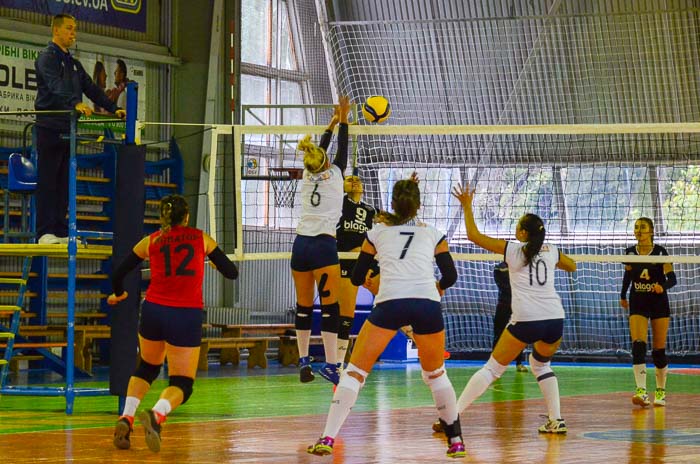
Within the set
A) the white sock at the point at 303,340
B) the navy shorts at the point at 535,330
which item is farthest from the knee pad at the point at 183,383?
the white sock at the point at 303,340

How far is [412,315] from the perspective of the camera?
718 centimetres

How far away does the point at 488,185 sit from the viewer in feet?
74.4

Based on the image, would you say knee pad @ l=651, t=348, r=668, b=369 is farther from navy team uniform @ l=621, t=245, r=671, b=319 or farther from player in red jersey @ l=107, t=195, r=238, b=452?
player in red jersey @ l=107, t=195, r=238, b=452

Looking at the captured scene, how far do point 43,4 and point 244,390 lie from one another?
8.74m

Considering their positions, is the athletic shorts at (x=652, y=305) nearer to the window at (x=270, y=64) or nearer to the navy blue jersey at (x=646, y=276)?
the navy blue jersey at (x=646, y=276)

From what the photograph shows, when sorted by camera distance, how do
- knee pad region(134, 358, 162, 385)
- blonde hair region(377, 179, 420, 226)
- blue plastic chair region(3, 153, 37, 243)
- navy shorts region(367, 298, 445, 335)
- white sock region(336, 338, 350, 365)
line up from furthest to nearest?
blue plastic chair region(3, 153, 37, 243) → white sock region(336, 338, 350, 365) → knee pad region(134, 358, 162, 385) → blonde hair region(377, 179, 420, 226) → navy shorts region(367, 298, 445, 335)

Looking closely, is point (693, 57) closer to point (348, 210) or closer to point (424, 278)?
point (348, 210)

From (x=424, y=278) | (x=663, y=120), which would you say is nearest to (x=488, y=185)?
(x=663, y=120)

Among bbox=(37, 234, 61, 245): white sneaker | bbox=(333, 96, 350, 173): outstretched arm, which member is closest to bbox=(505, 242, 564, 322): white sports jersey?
bbox=(333, 96, 350, 173): outstretched arm

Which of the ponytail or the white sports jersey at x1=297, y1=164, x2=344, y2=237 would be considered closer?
the ponytail

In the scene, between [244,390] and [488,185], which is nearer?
[244,390]

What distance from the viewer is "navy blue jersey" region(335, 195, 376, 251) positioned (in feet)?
40.0

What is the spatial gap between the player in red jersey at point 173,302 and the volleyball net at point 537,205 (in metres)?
13.4

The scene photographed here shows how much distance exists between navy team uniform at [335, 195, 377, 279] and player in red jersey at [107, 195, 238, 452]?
416 cm
